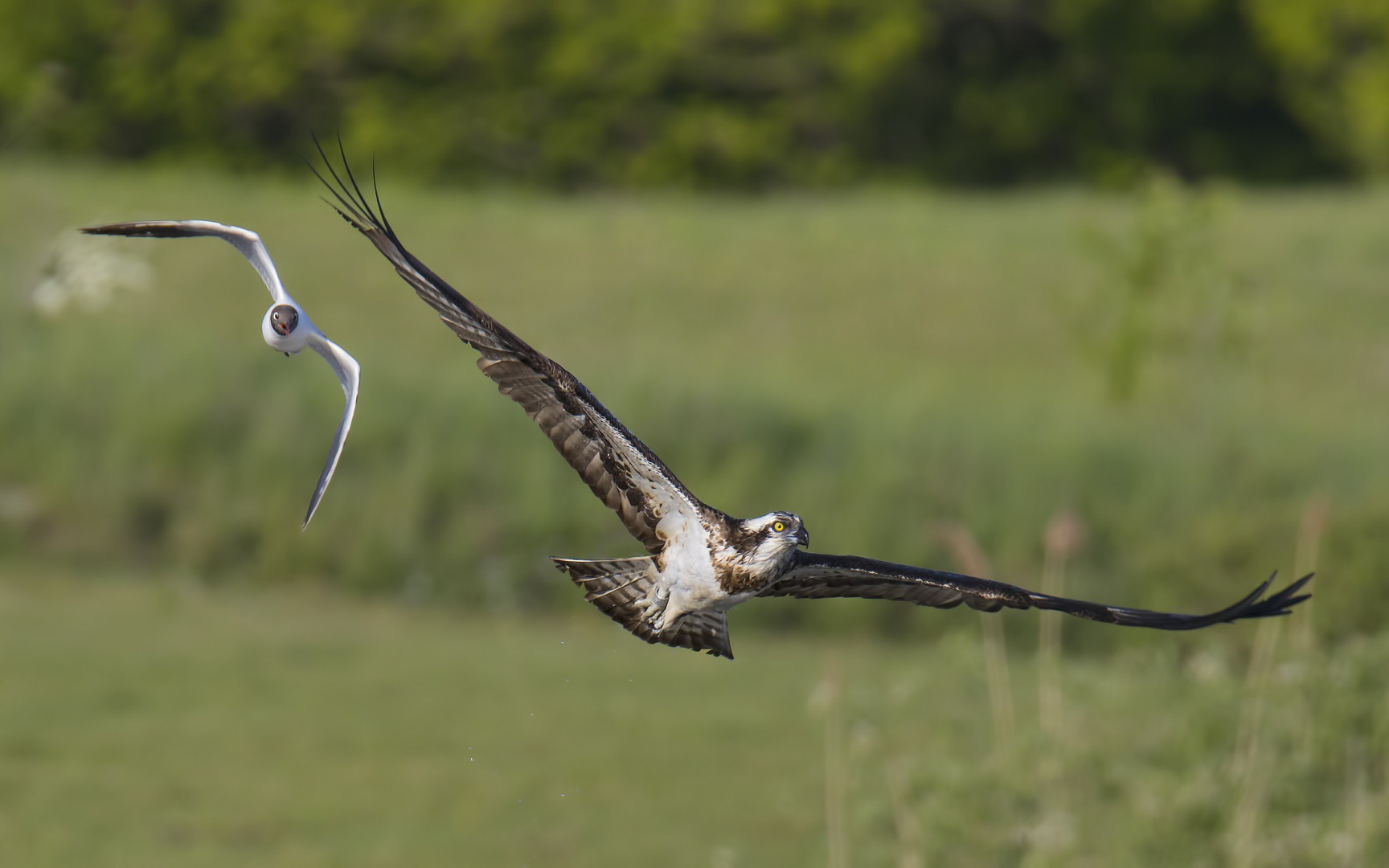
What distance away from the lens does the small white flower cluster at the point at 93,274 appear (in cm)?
1437

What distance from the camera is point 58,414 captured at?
1564cm

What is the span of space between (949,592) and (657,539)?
2.32 feet

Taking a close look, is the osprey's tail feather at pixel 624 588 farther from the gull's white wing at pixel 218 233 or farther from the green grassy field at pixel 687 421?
the green grassy field at pixel 687 421

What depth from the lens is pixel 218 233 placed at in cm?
337

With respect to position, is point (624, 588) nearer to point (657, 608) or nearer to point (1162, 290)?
point (657, 608)

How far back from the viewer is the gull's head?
10.5 ft

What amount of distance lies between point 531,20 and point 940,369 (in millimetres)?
9422

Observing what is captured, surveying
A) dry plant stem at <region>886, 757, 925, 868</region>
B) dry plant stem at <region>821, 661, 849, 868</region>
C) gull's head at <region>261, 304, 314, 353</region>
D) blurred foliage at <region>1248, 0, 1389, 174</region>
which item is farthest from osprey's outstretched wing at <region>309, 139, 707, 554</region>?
blurred foliage at <region>1248, 0, 1389, 174</region>

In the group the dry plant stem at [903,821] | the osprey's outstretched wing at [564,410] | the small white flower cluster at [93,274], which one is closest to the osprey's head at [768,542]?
the osprey's outstretched wing at [564,410]

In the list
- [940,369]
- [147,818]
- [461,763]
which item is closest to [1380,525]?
[461,763]

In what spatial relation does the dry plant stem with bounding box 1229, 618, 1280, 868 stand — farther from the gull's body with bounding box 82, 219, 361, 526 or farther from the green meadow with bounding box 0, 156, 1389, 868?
the gull's body with bounding box 82, 219, 361, 526

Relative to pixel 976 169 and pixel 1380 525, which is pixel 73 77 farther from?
pixel 1380 525

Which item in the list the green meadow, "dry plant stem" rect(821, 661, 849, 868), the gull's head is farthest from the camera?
the green meadow

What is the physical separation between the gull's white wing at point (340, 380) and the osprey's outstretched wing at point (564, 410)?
0.89ft
